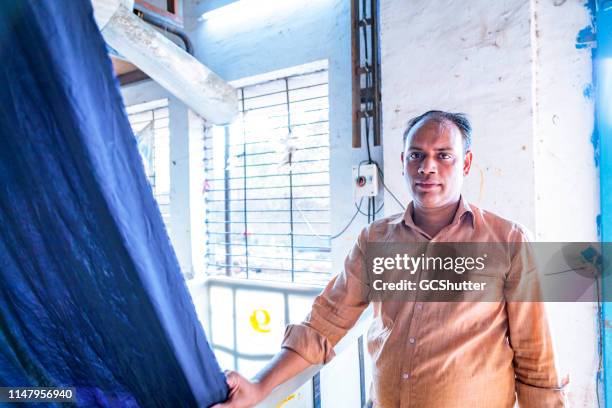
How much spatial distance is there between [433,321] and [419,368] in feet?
0.37

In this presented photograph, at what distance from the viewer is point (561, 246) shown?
1.39 meters

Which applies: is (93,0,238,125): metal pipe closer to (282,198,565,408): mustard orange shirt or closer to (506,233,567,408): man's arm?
(282,198,565,408): mustard orange shirt

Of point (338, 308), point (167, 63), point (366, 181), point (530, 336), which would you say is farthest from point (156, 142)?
point (530, 336)

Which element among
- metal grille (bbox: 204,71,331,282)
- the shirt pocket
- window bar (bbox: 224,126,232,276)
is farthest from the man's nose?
window bar (bbox: 224,126,232,276)

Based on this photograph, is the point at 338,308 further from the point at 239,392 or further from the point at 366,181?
the point at 366,181

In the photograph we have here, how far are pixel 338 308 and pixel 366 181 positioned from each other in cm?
90

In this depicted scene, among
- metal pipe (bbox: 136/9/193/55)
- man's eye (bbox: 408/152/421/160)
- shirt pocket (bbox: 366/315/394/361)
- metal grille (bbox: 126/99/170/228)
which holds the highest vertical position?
metal pipe (bbox: 136/9/193/55)

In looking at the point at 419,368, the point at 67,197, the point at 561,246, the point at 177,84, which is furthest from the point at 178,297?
the point at 177,84

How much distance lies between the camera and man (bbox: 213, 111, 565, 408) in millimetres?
819

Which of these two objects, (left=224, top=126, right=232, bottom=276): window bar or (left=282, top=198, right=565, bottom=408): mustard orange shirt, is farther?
(left=224, top=126, right=232, bottom=276): window bar

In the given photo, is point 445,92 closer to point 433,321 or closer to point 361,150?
point 361,150

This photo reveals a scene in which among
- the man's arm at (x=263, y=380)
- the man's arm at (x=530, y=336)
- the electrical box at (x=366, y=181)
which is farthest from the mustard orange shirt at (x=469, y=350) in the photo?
the electrical box at (x=366, y=181)

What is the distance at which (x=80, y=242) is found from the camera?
0.53 meters

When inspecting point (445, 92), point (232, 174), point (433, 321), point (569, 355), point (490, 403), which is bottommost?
point (569, 355)
